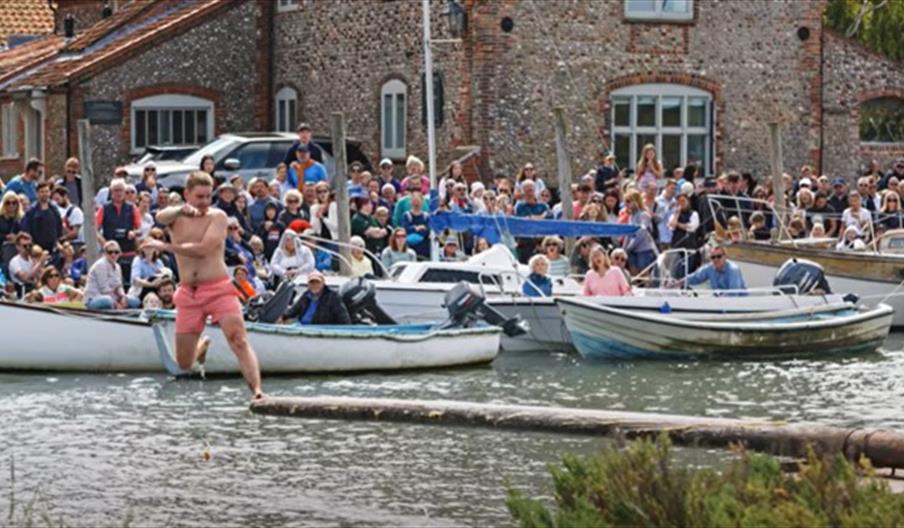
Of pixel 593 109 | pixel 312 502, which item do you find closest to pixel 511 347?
pixel 593 109

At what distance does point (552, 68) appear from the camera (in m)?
46.7

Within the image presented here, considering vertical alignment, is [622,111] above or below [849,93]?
below

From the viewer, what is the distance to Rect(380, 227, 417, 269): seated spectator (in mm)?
36250

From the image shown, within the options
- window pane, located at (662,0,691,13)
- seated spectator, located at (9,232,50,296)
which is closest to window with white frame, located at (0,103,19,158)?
window pane, located at (662,0,691,13)

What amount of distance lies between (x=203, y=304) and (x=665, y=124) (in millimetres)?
26915

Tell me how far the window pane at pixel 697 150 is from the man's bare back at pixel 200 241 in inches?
1062

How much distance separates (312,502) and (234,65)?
31451 millimetres

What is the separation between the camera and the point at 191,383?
3145cm

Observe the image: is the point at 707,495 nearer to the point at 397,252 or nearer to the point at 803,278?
the point at 397,252

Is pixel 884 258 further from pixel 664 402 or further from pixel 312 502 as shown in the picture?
pixel 312 502

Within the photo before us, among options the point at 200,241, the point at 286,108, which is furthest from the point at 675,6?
the point at 200,241

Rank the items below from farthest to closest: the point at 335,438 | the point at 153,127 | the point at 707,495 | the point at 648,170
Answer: the point at 153,127, the point at 648,170, the point at 335,438, the point at 707,495

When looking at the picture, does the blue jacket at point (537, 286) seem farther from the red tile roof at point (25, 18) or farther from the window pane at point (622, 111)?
the red tile roof at point (25, 18)

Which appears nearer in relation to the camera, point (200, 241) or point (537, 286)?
point (200, 241)
